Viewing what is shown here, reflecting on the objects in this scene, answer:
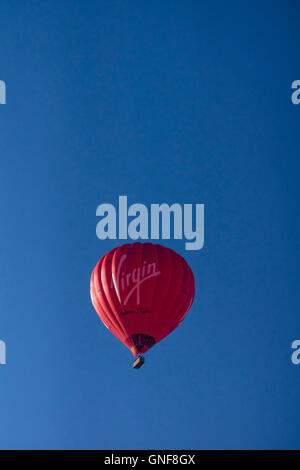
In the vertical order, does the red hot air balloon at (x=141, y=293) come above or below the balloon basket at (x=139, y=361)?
above

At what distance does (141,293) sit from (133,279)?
33cm

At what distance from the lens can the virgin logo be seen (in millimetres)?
17062

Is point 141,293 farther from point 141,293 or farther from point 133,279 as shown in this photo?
point 133,279

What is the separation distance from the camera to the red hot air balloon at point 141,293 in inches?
674

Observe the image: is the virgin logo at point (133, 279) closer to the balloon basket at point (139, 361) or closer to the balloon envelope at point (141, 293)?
the balloon envelope at point (141, 293)

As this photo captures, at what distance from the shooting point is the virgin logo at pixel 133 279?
17.1 m

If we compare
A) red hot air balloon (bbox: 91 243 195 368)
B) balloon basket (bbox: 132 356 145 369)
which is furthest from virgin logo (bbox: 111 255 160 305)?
balloon basket (bbox: 132 356 145 369)

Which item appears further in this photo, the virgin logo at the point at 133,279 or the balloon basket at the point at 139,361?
the balloon basket at the point at 139,361

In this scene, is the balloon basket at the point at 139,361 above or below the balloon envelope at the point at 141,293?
below

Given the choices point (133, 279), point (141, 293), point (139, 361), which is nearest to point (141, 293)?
point (141, 293)

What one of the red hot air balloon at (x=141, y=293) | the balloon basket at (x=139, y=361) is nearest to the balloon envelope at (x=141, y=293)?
the red hot air balloon at (x=141, y=293)

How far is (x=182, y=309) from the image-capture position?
693 inches
